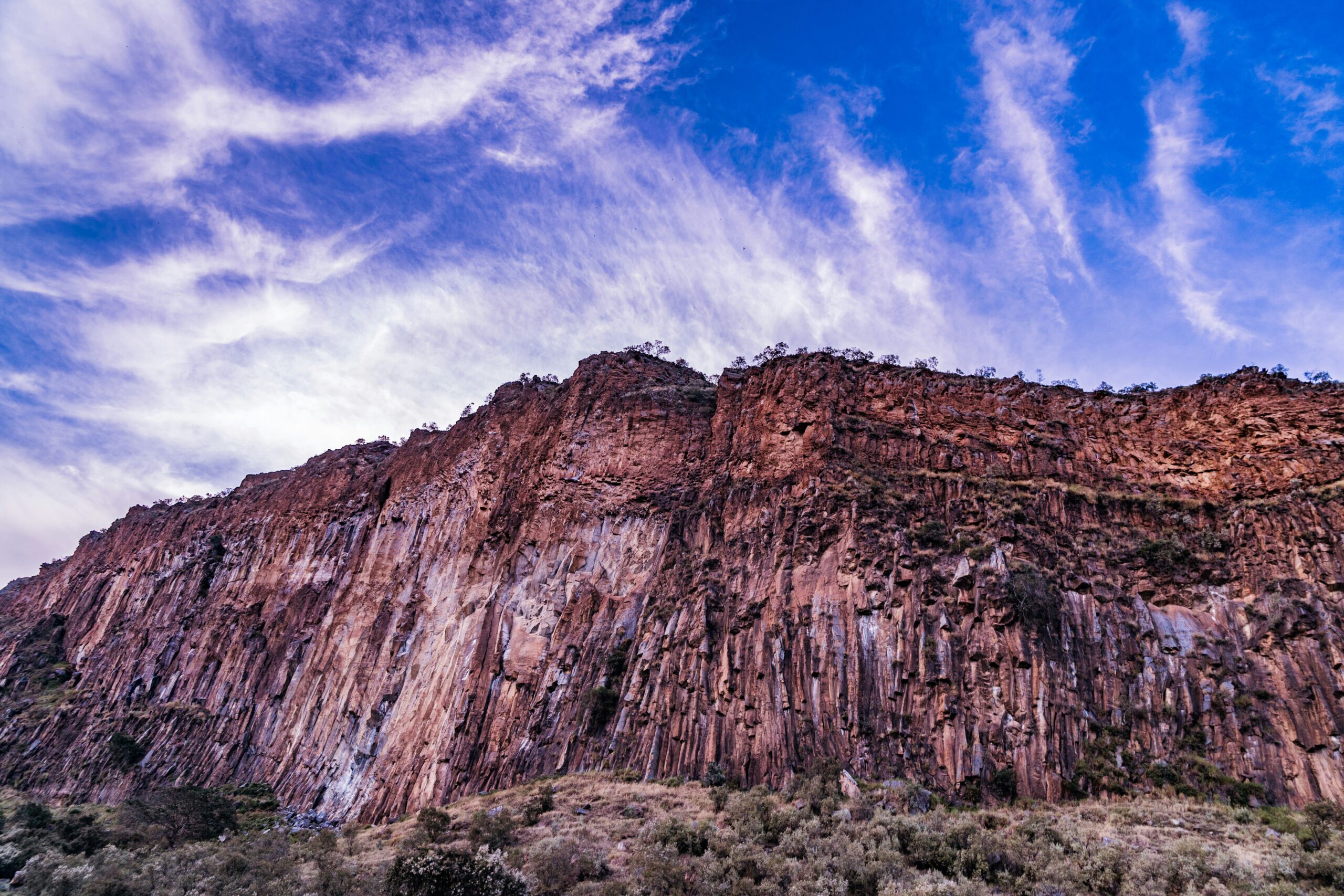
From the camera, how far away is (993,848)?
1667 centimetres

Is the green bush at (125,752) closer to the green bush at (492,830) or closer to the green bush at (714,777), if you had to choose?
the green bush at (492,830)

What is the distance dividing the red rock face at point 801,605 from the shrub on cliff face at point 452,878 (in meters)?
8.69

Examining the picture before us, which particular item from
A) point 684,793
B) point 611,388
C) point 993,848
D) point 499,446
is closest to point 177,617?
point 499,446

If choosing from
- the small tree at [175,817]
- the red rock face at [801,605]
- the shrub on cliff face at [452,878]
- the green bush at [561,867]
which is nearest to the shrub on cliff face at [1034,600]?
the red rock face at [801,605]

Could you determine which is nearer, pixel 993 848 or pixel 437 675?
pixel 993 848

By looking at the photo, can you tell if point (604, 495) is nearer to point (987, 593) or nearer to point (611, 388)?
point (611, 388)

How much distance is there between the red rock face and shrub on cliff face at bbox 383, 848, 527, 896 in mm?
8693

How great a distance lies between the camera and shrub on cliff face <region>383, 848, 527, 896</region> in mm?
16266

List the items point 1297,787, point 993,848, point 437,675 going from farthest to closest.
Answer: point 437,675 < point 1297,787 < point 993,848

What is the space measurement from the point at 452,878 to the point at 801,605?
→ 13.9 m

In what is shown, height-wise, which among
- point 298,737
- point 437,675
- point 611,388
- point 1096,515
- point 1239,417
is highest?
point 611,388

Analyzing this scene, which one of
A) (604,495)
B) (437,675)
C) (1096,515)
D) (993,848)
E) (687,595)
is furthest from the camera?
(604,495)

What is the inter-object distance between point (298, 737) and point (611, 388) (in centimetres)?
2493

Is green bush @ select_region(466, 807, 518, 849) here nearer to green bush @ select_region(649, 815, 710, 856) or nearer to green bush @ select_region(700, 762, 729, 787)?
green bush @ select_region(649, 815, 710, 856)
